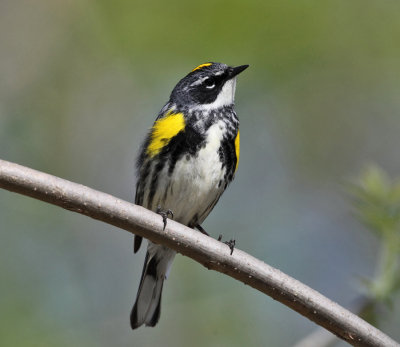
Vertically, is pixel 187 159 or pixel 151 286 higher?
pixel 187 159

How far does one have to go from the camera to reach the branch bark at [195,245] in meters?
2.68

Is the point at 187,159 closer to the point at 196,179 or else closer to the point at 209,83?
the point at 196,179

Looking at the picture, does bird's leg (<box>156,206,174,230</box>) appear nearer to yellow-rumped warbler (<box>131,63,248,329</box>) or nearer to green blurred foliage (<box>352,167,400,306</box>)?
yellow-rumped warbler (<box>131,63,248,329</box>)

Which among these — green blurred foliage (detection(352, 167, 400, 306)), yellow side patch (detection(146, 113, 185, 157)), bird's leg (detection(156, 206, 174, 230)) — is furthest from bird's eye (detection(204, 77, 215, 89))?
green blurred foliage (detection(352, 167, 400, 306))

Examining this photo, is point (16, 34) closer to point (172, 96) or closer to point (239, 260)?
point (172, 96)

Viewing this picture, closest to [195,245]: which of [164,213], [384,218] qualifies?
[164,213]

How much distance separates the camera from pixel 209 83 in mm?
4945

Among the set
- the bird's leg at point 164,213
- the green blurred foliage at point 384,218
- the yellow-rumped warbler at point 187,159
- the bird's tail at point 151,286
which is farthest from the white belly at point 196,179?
the green blurred foliage at point 384,218

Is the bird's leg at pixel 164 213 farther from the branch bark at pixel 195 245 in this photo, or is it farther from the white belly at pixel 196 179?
the white belly at pixel 196 179

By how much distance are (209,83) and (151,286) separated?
1.53 metres

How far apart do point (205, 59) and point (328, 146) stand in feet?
5.46

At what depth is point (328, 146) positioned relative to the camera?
655 cm

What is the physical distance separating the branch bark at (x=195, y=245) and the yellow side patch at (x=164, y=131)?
5.04ft

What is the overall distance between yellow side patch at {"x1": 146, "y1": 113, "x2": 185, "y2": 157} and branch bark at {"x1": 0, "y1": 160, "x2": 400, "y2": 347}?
1.54 metres
